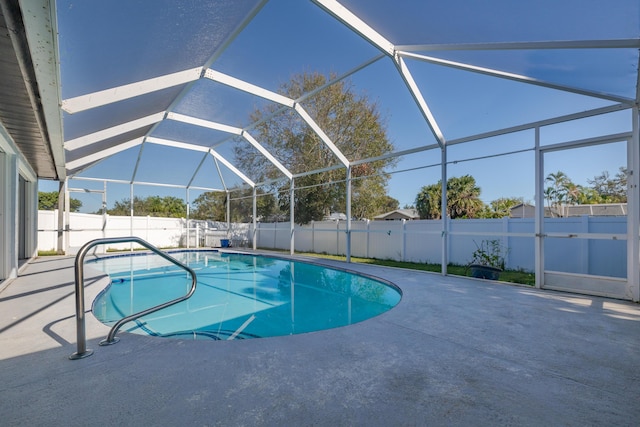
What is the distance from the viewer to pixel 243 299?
606 cm

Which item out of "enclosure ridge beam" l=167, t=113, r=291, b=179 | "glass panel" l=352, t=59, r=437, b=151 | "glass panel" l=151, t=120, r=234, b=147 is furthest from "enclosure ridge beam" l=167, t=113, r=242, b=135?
"glass panel" l=352, t=59, r=437, b=151

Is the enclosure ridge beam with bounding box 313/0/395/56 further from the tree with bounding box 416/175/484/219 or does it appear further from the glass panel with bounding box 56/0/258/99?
the tree with bounding box 416/175/484/219

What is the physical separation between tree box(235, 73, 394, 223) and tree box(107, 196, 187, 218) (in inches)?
225

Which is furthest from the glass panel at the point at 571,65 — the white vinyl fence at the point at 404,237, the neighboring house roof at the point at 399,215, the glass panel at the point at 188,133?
the neighboring house roof at the point at 399,215

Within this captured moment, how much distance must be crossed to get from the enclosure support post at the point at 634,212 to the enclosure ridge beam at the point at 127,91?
760cm

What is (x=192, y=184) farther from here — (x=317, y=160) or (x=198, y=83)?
(x=198, y=83)

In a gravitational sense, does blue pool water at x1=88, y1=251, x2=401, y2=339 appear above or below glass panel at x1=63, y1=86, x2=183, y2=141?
below

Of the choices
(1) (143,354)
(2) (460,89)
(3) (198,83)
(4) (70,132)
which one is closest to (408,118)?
(2) (460,89)

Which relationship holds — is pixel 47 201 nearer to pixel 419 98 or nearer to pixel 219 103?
pixel 219 103

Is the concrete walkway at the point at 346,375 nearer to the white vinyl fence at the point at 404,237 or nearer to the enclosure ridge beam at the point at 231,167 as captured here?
the white vinyl fence at the point at 404,237

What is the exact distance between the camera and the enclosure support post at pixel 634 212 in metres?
4.61

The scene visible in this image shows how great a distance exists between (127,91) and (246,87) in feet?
7.91

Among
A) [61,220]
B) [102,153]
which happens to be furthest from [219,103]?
[61,220]

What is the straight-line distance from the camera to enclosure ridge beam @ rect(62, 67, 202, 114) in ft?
15.2
